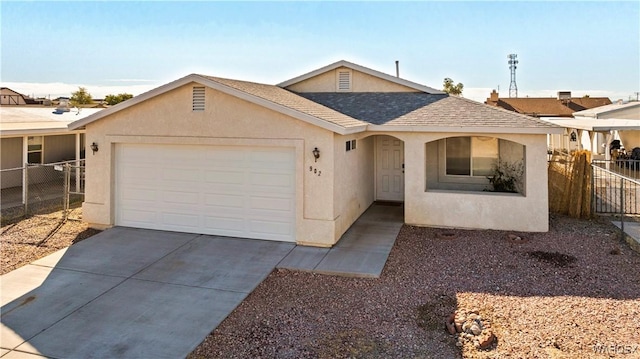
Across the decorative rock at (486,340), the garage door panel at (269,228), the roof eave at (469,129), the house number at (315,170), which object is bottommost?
the decorative rock at (486,340)

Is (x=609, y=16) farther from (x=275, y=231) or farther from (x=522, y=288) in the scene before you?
(x=275, y=231)

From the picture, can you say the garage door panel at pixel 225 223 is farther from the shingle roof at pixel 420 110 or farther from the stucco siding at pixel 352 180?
the shingle roof at pixel 420 110

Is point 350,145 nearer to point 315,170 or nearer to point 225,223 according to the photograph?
point 315,170

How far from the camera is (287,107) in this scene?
9.20 m

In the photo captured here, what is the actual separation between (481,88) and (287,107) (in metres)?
59.9

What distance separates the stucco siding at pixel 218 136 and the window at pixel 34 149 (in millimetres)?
8261

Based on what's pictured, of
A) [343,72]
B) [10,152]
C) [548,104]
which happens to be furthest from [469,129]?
[548,104]

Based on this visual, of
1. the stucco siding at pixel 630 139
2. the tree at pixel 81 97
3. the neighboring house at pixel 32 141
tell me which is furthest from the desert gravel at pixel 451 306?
the tree at pixel 81 97

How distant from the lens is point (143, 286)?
7.05 metres

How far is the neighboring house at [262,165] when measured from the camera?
30.6 feet


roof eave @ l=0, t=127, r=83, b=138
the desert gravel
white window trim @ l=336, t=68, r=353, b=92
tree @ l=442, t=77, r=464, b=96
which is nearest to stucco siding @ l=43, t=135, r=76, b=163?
roof eave @ l=0, t=127, r=83, b=138

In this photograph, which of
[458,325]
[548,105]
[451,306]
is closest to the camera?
[458,325]

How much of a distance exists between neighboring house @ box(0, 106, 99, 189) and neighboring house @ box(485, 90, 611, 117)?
41498mm

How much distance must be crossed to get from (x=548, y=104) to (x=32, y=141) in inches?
1976
